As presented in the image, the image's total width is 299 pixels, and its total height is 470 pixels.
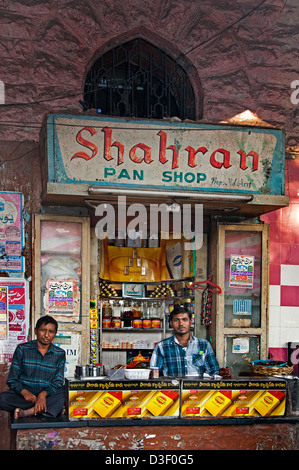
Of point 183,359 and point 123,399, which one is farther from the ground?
point 183,359

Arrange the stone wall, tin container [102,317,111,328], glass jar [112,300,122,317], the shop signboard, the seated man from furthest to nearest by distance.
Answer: glass jar [112,300,122,317]
tin container [102,317,111,328]
the stone wall
the shop signboard
the seated man

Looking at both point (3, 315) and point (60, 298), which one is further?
point (60, 298)

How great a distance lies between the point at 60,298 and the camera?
22.3 feet

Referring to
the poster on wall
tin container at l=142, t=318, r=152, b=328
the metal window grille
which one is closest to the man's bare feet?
the poster on wall

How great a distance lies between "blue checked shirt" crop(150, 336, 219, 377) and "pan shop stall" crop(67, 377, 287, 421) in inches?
27.9

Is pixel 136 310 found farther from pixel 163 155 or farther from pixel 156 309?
pixel 163 155

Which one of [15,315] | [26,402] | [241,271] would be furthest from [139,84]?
[26,402]

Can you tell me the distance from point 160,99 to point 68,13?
162 cm

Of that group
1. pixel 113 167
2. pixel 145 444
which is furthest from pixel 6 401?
pixel 113 167

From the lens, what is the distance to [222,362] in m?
7.14

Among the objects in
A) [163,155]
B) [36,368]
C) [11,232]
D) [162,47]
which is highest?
[162,47]

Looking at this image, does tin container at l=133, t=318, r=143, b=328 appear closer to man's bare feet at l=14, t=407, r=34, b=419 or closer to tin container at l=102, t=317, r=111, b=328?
tin container at l=102, t=317, r=111, b=328

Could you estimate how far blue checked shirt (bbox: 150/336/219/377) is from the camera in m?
5.75

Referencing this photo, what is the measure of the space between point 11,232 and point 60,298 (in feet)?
3.19
